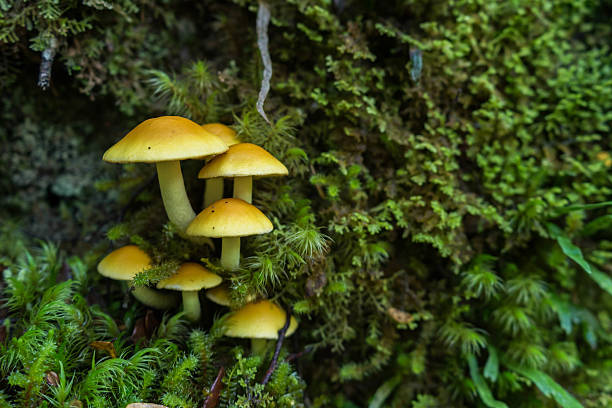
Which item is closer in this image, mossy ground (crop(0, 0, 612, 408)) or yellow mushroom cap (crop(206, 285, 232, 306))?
yellow mushroom cap (crop(206, 285, 232, 306))

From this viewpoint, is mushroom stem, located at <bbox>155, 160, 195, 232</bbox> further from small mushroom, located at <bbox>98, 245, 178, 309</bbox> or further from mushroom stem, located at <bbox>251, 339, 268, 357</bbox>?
mushroom stem, located at <bbox>251, 339, 268, 357</bbox>

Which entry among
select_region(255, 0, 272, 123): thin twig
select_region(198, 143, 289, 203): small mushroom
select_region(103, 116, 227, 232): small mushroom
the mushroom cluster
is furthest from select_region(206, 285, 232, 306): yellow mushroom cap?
select_region(255, 0, 272, 123): thin twig

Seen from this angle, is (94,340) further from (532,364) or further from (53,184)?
(532,364)

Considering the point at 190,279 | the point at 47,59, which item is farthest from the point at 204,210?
the point at 47,59

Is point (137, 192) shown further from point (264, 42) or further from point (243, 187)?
point (264, 42)

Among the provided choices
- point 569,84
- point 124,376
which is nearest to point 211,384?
point 124,376

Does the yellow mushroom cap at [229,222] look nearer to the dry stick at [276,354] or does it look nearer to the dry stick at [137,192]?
the dry stick at [276,354]

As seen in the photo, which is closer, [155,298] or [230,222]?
[230,222]
